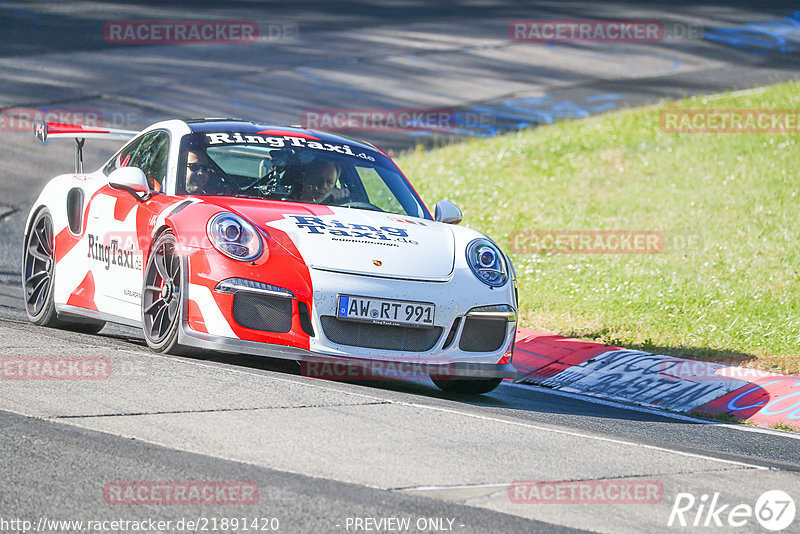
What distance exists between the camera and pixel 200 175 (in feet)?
23.2

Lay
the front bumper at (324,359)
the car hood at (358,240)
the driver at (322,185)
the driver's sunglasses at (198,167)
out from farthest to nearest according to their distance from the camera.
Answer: the driver at (322,185)
the driver's sunglasses at (198,167)
the car hood at (358,240)
the front bumper at (324,359)

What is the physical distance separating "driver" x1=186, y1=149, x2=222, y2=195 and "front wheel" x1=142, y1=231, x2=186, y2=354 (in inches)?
21.4

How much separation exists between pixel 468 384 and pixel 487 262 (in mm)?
775

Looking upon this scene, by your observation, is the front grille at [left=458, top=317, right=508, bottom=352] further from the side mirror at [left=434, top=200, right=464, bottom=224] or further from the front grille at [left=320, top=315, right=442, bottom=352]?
the side mirror at [left=434, top=200, right=464, bottom=224]

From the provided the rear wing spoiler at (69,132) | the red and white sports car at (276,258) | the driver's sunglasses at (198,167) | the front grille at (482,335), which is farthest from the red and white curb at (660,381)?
the rear wing spoiler at (69,132)

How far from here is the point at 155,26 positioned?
2488 centimetres

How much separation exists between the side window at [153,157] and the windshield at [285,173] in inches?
7.6

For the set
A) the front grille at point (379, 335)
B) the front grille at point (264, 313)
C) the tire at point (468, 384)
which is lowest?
the tire at point (468, 384)

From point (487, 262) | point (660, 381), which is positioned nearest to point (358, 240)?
point (487, 262)

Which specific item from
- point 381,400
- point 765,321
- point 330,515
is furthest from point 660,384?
point 330,515

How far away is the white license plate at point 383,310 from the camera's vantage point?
605 centimetres

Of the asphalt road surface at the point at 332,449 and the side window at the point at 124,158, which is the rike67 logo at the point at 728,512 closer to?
the asphalt road surface at the point at 332,449

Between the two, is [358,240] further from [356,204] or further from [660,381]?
[660,381]

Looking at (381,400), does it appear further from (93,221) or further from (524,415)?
(93,221)
